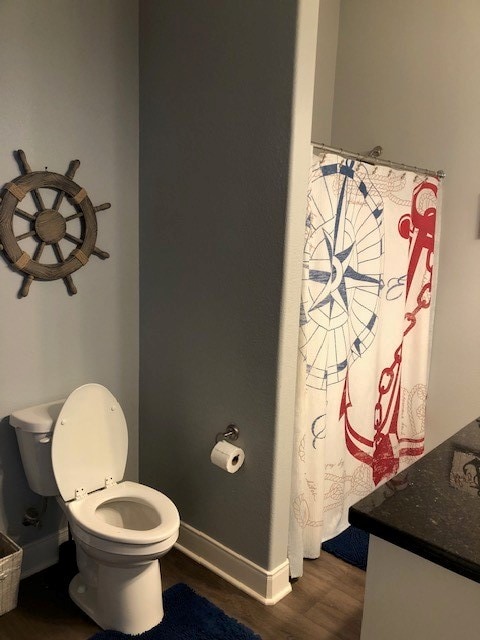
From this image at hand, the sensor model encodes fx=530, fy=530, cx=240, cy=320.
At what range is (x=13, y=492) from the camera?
7.12 ft

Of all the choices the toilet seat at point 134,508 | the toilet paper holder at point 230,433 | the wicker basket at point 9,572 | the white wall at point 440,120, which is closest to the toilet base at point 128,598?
the toilet seat at point 134,508

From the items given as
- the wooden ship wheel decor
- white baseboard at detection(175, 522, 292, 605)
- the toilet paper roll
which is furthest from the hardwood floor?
the wooden ship wheel decor

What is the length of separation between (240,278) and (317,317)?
0.35 m

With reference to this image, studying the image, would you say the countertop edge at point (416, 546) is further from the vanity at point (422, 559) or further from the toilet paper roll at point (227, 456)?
the toilet paper roll at point (227, 456)

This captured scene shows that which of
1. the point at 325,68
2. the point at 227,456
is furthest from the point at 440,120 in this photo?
the point at 227,456

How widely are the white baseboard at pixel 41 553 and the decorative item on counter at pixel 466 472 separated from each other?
1.80 m

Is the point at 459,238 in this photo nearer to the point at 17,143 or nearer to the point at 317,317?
the point at 317,317

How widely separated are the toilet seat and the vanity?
960mm

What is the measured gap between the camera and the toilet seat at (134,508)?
1.82 m

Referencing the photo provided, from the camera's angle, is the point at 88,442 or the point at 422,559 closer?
the point at 422,559

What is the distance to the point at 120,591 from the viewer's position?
1.91m

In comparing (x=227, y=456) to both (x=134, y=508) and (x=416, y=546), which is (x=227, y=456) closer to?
(x=134, y=508)

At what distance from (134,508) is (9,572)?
0.50 metres

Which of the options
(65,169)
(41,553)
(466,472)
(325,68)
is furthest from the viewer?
(325,68)
